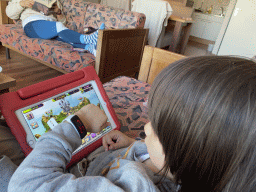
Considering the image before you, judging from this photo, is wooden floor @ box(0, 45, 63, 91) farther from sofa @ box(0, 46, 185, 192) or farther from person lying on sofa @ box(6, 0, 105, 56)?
sofa @ box(0, 46, 185, 192)

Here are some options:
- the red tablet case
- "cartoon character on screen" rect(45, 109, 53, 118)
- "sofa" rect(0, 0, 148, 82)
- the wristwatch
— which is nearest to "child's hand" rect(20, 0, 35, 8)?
"sofa" rect(0, 0, 148, 82)

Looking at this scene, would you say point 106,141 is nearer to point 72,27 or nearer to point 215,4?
point 72,27

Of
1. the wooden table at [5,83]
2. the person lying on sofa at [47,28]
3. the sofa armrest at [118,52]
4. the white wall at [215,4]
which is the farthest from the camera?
the white wall at [215,4]

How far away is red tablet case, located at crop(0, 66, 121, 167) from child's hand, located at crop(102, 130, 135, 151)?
3cm

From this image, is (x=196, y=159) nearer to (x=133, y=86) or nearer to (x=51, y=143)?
(x=51, y=143)

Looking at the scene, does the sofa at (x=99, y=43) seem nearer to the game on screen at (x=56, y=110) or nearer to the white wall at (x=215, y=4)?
the game on screen at (x=56, y=110)

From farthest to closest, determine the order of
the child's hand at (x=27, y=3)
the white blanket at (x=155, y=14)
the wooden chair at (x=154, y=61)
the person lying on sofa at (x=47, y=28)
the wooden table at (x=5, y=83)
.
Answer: the white blanket at (x=155, y=14), the child's hand at (x=27, y=3), the person lying on sofa at (x=47, y=28), the wooden chair at (x=154, y=61), the wooden table at (x=5, y=83)

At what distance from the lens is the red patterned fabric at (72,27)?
1727 millimetres

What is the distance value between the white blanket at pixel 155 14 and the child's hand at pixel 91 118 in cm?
224

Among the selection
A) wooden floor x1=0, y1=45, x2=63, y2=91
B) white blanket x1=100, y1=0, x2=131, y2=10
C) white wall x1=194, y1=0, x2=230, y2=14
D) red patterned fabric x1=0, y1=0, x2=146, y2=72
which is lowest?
wooden floor x1=0, y1=45, x2=63, y2=91

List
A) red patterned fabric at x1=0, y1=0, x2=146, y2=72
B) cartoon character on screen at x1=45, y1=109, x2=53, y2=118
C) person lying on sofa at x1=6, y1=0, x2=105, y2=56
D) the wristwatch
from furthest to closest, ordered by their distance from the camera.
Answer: person lying on sofa at x1=6, y1=0, x2=105, y2=56 < red patterned fabric at x1=0, y1=0, x2=146, y2=72 < cartoon character on screen at x1=45, y1=109, x2=53, y2=118 < the wristwatch

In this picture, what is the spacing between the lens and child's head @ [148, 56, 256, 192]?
10.3 inches

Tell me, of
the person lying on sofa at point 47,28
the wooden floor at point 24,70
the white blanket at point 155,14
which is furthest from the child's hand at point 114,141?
the white blanket at point 155,14

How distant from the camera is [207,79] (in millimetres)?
279
